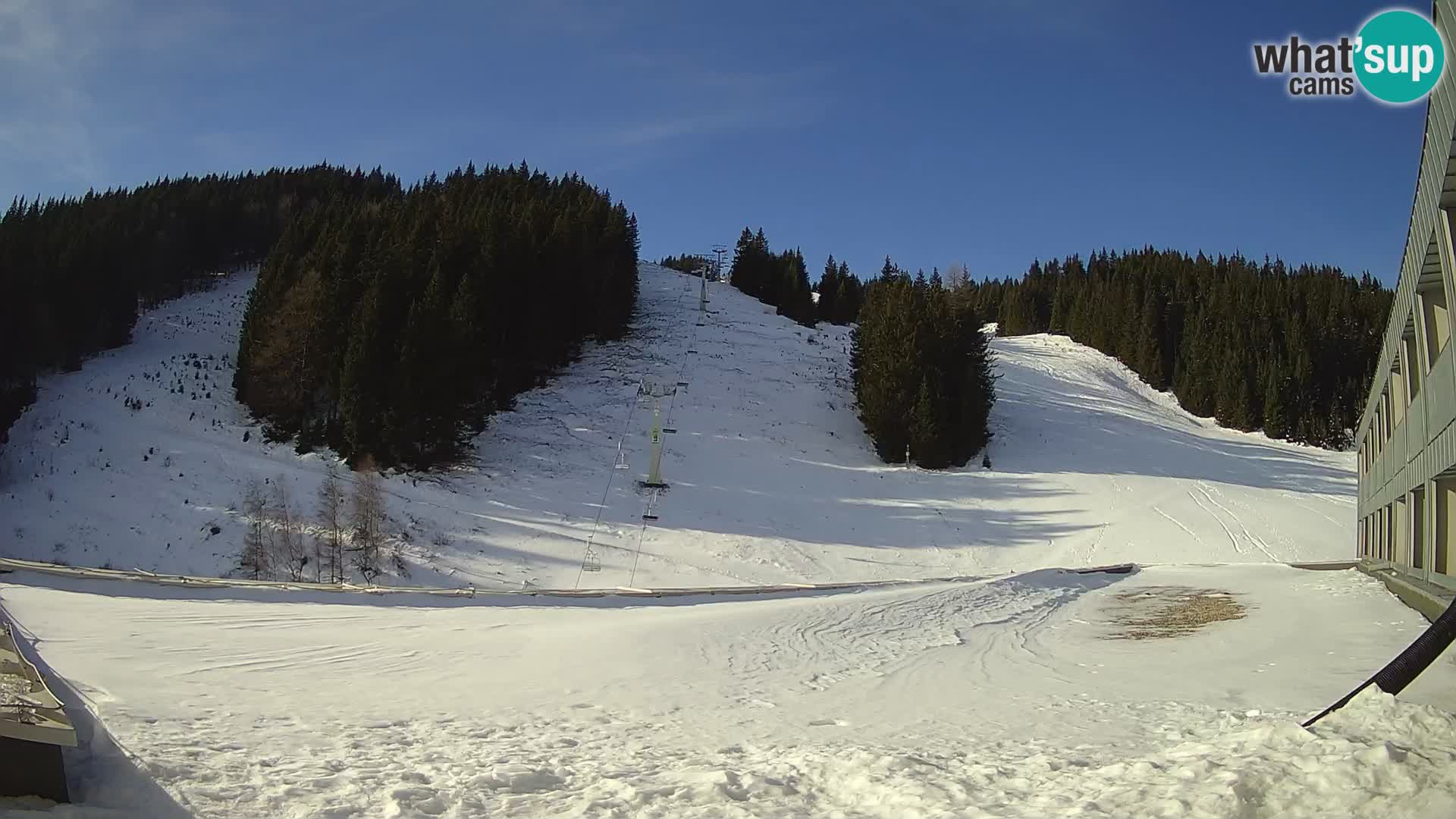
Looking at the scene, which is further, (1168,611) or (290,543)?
(290,543)

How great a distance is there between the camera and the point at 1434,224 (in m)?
9.03

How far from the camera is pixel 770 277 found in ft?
249

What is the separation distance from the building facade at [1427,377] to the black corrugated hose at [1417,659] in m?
5.16

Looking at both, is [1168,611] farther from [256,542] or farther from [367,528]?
[256,542]

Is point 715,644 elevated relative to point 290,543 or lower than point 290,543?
elevated

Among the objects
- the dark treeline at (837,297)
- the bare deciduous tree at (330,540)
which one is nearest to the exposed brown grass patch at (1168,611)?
the bare deciduous tree at (330,540)

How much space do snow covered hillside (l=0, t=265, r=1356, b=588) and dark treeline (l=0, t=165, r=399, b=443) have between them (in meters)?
1.46

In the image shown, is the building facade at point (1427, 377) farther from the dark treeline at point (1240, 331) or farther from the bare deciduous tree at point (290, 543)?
the dark treeline at point (1240, 331)

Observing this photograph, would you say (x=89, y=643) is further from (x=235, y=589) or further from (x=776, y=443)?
(x=776, y=443)

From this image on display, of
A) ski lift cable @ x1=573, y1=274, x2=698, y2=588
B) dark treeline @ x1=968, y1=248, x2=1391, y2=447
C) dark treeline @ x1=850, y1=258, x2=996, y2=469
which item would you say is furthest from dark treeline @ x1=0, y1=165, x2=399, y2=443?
dark treeline @ x1=968, y1=248, x2=1391, y2=447

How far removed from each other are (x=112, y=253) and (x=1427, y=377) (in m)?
52.6

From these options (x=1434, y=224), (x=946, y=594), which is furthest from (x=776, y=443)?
(x=1434, y=224)

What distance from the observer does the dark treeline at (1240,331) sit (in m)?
55.3

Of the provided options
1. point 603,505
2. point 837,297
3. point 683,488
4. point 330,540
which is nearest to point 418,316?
point 603,505
